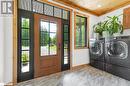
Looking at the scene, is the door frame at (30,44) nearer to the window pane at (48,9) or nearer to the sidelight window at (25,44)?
the sidelight window at (25,44)

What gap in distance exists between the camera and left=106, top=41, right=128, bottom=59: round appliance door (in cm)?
314

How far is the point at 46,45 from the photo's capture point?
340cm

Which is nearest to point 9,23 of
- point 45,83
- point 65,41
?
point 45,83

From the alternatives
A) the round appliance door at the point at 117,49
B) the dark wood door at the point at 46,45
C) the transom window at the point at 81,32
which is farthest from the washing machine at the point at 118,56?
the dark wood door at the point at 46,45

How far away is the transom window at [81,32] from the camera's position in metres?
4.58

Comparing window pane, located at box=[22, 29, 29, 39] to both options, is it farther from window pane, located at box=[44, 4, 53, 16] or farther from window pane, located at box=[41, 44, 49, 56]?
window pane, located at box=[44, 4, 53, 16]

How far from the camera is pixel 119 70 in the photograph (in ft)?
10.9

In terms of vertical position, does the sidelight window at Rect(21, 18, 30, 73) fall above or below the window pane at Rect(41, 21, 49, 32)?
below

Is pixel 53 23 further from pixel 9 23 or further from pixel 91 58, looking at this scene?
pixel 91 58

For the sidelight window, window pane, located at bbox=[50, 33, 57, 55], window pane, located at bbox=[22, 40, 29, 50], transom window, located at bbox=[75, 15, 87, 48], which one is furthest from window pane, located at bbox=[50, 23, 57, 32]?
transom window, located at bbox=[75, 15, 87, 48]

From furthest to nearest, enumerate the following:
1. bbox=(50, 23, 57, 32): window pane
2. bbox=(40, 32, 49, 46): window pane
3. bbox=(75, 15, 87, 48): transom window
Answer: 1. bbox=(75, 15, 87, 48): transom window
2. bbox=(50, 23, 57, 32): window pane
3. bbox=(40, 32, 49, 46): window pane

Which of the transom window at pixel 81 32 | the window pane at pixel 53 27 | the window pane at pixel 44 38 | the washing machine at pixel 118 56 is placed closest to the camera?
the washing machine at pixel 118 56

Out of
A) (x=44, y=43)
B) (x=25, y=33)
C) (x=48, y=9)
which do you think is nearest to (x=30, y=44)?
(x=25, y=33)

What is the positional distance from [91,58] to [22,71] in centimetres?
280
